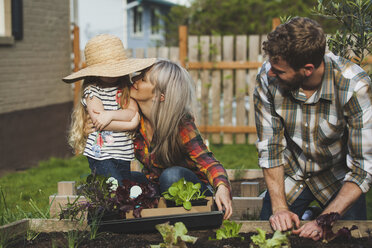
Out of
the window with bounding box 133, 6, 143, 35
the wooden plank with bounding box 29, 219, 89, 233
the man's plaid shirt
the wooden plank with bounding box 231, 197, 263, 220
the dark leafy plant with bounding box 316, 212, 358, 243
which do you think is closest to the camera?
the dark leafy plant with bounding box 316, 212, 358, 243

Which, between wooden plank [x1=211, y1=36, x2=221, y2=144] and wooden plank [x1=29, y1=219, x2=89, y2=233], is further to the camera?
wooden plank [x1=211, y1=36, x2=221, y2=144]

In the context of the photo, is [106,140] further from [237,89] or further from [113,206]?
[237,89]

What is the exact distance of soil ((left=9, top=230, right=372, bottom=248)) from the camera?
102 inches

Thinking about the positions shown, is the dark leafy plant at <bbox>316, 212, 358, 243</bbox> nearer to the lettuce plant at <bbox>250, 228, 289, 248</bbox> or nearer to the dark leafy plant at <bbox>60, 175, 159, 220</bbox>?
the lettuce plant at <bbox>250, 228, 289, 248</bbox>

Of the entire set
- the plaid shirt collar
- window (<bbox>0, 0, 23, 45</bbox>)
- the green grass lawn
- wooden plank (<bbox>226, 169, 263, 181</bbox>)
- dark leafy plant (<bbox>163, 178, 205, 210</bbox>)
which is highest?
window (<bbox>0, 0, 23, 45</bbox>)

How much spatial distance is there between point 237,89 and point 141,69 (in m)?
5.81

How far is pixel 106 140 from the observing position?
3.46m

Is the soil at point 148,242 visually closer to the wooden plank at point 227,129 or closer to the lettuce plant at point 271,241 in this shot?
the lettuce plant at point 271,241

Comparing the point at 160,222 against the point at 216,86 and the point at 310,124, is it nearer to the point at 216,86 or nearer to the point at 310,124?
the point at 310,124

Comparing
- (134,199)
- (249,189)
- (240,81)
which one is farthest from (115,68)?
(240,81)

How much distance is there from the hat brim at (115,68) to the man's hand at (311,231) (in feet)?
4.75

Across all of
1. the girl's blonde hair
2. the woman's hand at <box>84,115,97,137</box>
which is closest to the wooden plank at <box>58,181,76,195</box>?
the girl's blonde hair

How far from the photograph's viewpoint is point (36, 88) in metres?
8.08

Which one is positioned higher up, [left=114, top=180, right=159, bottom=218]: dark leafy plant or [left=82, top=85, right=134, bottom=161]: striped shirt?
[left=82, top=85, right=134, bottom=161]: striped shirt
